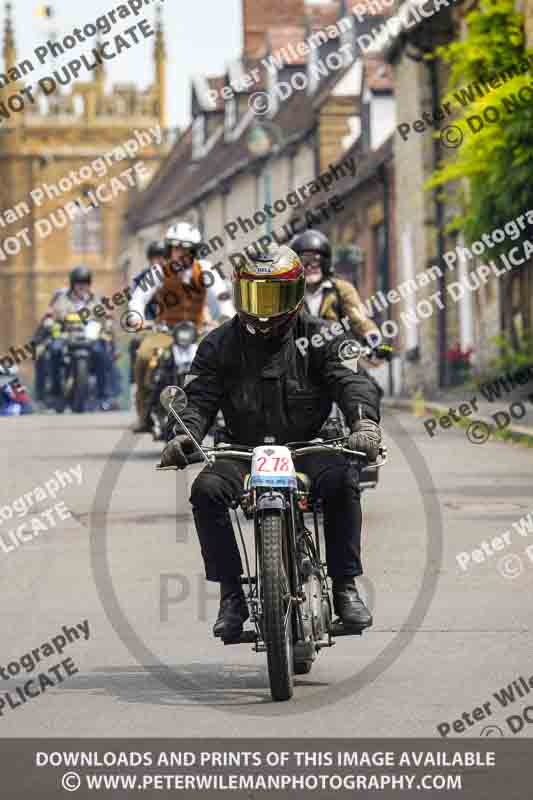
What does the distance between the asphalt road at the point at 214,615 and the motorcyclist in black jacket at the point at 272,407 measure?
0.43 meters

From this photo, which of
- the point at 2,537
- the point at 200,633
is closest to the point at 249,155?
the point at 2,537

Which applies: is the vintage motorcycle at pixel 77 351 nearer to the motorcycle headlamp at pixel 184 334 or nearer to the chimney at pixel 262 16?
the motorcycle headlamp at pixel 184 334

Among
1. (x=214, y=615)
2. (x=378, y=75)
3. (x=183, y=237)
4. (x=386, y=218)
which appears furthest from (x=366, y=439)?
(x=378, y=75)

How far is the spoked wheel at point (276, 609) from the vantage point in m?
6.82

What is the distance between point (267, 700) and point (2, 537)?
586 cm

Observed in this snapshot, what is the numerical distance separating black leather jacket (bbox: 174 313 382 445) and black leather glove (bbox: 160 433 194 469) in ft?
0.26

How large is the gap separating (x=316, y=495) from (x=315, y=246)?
598cm

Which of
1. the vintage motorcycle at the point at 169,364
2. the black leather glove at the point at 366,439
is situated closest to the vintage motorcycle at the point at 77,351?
the vintage motorcycle at the point at 169,364

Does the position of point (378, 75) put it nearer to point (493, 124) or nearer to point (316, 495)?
point (493, 124)

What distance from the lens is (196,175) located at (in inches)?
2886

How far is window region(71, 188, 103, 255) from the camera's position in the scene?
113812 millimetres

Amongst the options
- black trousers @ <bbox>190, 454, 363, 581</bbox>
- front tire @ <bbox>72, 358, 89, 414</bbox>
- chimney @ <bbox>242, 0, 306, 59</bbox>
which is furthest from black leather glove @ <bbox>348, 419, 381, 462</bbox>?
chimney @ <bbox>242, 0, 306, 59</bbox>

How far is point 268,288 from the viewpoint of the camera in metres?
7.33
